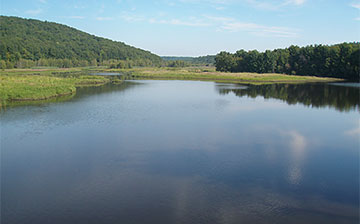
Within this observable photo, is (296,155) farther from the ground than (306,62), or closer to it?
closer to it

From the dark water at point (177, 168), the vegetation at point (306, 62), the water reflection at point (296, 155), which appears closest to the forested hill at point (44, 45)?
the vegetation at point (306, 62)

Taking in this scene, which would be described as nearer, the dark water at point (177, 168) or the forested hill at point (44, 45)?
the dark water at point (177, 168)

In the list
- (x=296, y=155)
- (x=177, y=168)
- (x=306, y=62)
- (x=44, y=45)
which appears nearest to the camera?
(x=177, y=168)

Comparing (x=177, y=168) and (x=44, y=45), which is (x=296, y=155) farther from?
(x=44, y=45)

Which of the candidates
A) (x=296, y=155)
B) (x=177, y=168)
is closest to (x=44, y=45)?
(x=177, y=168)

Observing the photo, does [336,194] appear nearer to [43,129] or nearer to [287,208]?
[287,208]

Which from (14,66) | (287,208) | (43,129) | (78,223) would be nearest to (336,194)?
(287,208)

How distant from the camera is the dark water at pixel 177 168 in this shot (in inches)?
379

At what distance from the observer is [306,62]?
73.5 metres

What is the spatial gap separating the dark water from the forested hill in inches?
3497

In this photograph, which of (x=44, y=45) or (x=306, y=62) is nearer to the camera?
(x=306, y=62)

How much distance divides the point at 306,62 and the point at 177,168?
70558 millimetres

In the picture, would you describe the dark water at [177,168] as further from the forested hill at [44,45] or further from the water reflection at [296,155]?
the forested hill at [44,45]

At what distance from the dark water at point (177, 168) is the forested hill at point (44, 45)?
3497 inches
